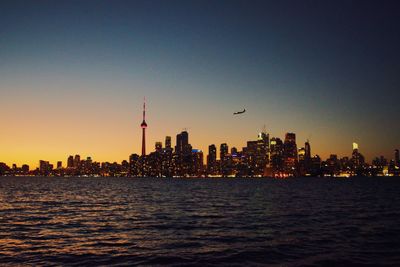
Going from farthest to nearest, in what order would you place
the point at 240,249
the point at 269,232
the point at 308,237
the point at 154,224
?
the point at 154,224
the point at 269,232
the point at 308,237
the point at 240,249

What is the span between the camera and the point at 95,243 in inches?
1088

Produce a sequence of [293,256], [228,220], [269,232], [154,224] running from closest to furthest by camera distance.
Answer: [293,256], [269,232], [154,224], [228,220]

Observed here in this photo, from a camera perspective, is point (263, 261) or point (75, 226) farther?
point (75, 226)

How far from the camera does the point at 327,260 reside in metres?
22.9

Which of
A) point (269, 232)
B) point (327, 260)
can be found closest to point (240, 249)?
point (327, 260)

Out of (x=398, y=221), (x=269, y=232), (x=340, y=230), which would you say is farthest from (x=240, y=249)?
(x=398, y=221)

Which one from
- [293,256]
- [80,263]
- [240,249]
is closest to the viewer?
[80,263]

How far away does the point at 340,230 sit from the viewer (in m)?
34.6

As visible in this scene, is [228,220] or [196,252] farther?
[228,220]

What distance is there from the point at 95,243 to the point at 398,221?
33371 mm

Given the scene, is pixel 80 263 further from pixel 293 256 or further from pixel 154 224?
pixel 154 224

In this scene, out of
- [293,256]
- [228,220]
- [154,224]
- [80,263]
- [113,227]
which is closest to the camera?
[80,263]

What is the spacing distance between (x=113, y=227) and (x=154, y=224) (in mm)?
4346

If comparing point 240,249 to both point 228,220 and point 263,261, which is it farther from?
point 228,220
